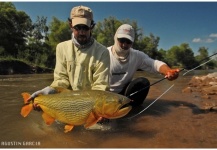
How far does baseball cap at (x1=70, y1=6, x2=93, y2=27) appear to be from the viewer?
12.3 ft

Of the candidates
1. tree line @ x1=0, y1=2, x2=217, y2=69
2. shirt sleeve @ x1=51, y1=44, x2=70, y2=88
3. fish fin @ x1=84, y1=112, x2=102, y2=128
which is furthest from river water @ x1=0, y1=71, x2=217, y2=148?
tree line @ x1=0, y1=2, x2=217, y2=69

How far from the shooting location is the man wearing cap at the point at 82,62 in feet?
12.9

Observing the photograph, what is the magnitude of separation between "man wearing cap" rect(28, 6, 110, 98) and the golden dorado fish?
33.0 inches

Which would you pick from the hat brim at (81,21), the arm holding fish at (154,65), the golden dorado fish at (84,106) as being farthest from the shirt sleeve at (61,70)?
the arm holding fish at (154,65)

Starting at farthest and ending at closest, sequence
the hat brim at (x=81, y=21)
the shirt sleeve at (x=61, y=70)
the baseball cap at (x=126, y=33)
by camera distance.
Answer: the baseball cap at (x=126, y=33)
the shirt sleeve at (x=61, y=70)
the hat brim at (x=81, y=21)

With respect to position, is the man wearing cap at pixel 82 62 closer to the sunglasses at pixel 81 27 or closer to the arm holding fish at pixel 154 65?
the sunglasses at pixel 81 27

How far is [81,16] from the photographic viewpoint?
378 cm

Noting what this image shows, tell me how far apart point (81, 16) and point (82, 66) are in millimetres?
802

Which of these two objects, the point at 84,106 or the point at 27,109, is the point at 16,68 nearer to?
the point at 27,109

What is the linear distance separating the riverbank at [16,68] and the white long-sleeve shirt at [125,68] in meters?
22.6

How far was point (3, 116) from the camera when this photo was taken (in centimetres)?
471

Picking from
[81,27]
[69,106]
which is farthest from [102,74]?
[69,106]

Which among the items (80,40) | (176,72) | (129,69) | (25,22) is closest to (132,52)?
(129,69)

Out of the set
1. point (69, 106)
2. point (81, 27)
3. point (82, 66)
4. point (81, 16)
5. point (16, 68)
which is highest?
point (81, 16)
